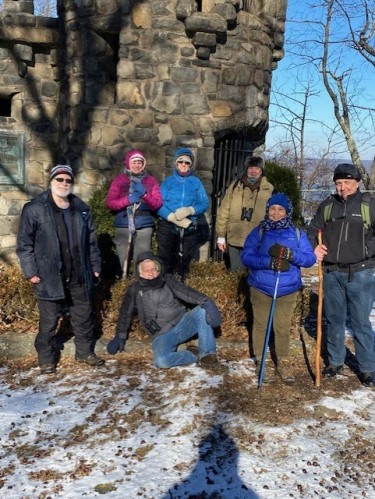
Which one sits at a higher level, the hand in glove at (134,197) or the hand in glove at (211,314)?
the hand in glove at (134,197)

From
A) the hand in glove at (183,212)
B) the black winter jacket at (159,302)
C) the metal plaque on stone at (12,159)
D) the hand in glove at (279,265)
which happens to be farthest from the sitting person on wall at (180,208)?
the metal plaque on stone at (12,159)

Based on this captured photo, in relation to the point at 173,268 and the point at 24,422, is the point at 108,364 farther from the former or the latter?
the point at 173,268

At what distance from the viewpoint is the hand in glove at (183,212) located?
211 inches

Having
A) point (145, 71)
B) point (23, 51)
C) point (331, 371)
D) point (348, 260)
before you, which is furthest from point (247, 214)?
point (23, 51)

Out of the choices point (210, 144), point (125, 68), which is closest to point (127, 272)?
point (210, 144)

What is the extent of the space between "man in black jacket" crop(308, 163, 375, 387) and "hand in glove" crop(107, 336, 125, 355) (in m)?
1.92

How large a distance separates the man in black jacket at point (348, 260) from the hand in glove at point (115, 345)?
192cm

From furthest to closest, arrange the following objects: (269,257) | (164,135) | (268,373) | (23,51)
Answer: (23,51) < (164,135) < (268,373) < (269,257)

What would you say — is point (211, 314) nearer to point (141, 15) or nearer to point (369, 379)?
point (369, 379)

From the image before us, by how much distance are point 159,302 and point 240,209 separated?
5.18 feet

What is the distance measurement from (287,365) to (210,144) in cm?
340

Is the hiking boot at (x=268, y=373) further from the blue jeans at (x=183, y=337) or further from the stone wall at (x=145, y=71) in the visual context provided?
the stone wall at (x=145, y=71)

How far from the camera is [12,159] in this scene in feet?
24.0

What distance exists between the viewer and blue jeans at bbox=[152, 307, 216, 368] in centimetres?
443
